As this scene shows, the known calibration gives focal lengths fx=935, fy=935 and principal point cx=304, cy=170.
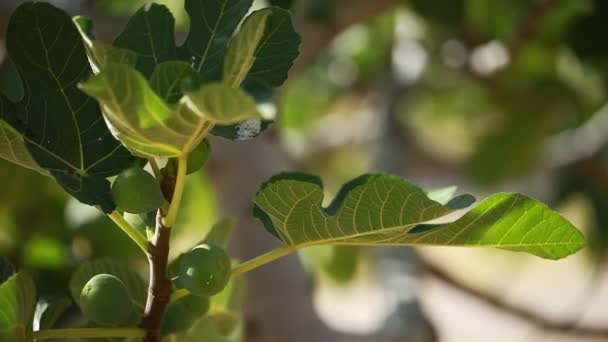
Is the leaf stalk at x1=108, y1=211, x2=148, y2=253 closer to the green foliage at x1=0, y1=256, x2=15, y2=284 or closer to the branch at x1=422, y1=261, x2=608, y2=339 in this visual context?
the green foliage at x1=0, y1=256, x2=15, y2=284

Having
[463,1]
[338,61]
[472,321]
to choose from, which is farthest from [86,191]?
[472,321]

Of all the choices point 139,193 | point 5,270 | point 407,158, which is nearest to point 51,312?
point 5,270

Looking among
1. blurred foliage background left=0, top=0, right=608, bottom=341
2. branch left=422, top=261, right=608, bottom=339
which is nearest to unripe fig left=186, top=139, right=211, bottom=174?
blurred foliage background left=0, top=0, right=608, bottom=341

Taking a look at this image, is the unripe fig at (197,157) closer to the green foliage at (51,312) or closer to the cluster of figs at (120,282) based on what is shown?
the cluster of figs at (120,282)

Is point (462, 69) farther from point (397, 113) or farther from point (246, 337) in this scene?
point (246, 337)

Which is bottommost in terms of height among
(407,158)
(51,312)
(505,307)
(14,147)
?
(505,307)

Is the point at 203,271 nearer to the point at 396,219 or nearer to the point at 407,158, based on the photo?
the point at 396,219
